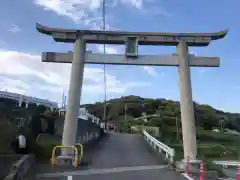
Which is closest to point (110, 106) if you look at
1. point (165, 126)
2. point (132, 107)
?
point (132, 107)

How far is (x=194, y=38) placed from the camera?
18.5 m

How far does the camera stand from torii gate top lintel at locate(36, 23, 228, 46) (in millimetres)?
18453

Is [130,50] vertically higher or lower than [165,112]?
lower

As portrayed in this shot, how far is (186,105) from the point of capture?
17.7 m

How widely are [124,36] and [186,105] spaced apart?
204 inches

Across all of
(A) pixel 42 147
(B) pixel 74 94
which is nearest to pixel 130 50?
(B) pixel 74 94

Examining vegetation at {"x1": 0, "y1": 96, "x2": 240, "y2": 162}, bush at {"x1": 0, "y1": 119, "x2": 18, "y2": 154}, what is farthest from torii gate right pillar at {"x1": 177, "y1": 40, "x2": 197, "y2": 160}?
bush at {"x1": 0, "y1": 119, "x2": 18, "y2": 154}

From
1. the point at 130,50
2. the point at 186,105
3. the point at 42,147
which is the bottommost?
the point at 42,147

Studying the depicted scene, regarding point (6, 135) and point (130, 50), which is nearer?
point (6, 135)

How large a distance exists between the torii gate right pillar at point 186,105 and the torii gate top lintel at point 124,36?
520mm

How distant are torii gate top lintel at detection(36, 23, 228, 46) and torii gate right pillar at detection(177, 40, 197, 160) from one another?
1.71 feet

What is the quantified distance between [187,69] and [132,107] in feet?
357

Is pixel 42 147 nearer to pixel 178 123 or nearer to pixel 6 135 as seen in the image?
pixel 6 135

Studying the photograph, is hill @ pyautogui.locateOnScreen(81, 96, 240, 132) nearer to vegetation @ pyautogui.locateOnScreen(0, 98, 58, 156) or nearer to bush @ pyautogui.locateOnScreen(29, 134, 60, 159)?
bush @ pyautogui.locateOnScreen(29, 134, 60, 159)
